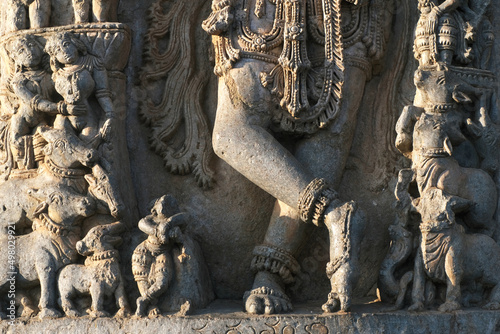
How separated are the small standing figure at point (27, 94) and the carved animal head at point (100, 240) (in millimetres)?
784

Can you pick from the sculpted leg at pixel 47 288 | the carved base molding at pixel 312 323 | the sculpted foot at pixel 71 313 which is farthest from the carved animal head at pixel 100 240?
the carved base molding at pixel 312 323

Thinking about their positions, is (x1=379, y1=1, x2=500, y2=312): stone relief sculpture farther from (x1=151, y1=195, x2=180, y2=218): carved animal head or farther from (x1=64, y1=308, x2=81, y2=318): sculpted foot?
(x1=64, y1=308, x2=81, y2=318): sculpted foot

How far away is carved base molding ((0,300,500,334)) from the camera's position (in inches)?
286

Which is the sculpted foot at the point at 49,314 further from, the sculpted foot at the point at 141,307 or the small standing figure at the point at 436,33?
the small standing figure at the point at 436,33

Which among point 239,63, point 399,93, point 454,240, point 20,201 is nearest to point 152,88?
point 239,63

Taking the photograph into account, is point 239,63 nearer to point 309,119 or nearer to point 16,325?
point 309,119

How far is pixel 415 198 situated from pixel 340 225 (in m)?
0.64

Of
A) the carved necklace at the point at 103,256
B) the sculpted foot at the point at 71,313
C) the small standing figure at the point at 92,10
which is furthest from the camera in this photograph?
the small standing figure at the point at 92,10

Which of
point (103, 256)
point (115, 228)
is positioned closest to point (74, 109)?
point (115, 228)

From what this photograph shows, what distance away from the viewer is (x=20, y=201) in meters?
7.96

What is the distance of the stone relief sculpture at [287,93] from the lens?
7.83 metres

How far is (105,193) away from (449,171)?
2.43m

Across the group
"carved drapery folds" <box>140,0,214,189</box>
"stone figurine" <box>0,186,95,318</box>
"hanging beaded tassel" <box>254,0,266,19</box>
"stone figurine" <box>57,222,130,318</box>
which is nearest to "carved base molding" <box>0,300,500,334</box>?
"stone figurine" <box>57,222,130,318</box>

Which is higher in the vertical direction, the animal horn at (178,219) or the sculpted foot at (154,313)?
the animal horn at (178,219)
